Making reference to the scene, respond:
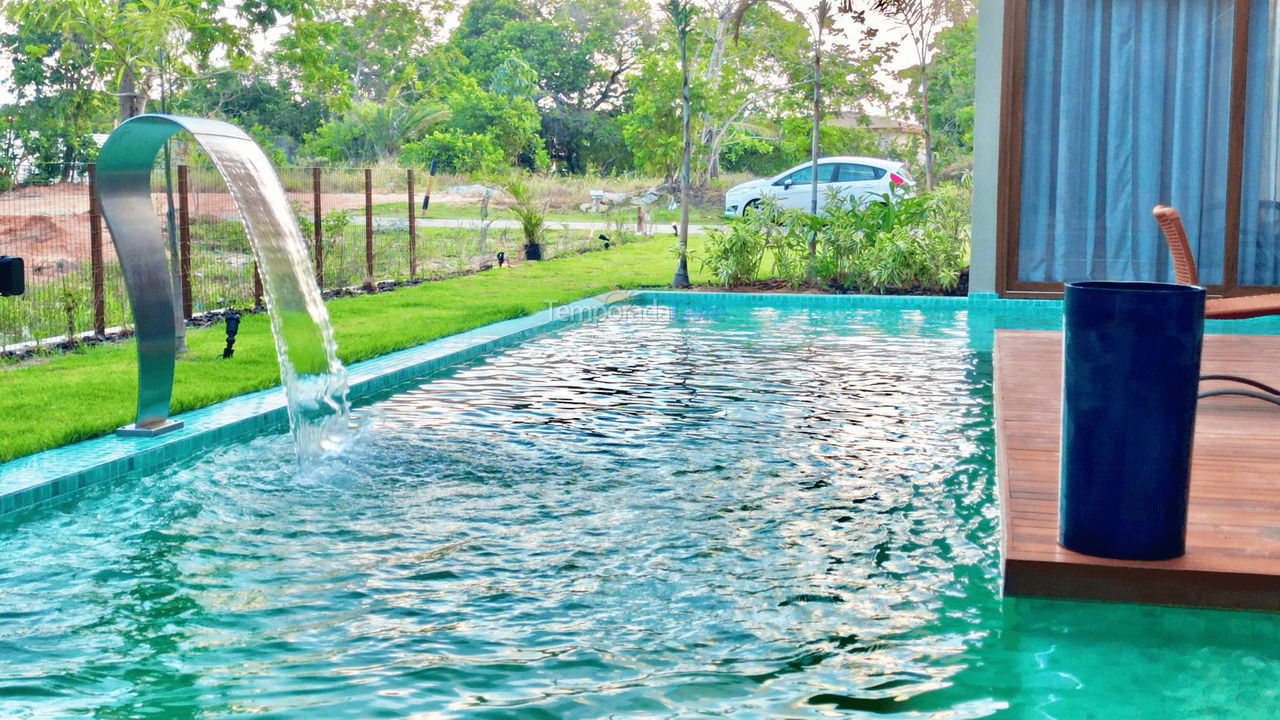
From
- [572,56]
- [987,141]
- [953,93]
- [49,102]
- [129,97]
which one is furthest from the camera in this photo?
[572,56]

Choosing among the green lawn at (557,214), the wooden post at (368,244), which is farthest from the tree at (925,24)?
the wooden post at (368,244)

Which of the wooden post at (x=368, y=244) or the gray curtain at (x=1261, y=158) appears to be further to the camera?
the wooden post at (x=368, y=244)

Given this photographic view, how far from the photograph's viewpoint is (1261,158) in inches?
427

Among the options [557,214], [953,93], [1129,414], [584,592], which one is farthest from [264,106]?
[1129,414]

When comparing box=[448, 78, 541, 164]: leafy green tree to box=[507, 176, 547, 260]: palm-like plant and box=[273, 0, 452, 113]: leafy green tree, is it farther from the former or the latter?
box=[507, 176, 547, 260]: palm-like plant

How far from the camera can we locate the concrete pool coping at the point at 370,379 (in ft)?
15.7

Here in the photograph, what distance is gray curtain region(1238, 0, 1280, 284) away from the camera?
10688 mm

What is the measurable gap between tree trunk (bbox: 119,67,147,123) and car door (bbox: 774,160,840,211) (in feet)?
40.6

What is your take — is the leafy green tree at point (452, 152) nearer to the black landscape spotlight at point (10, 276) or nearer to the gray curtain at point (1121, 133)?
the gray curtain at point (1121, 133)

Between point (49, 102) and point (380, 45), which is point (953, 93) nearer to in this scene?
point (380, 45)

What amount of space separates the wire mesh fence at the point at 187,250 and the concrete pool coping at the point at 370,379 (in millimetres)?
1645

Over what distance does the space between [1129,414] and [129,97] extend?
20.9ft

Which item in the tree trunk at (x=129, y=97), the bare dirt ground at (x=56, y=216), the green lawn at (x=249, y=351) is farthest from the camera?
the bare dirt ground at (x=56, y=216)

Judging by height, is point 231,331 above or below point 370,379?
above
